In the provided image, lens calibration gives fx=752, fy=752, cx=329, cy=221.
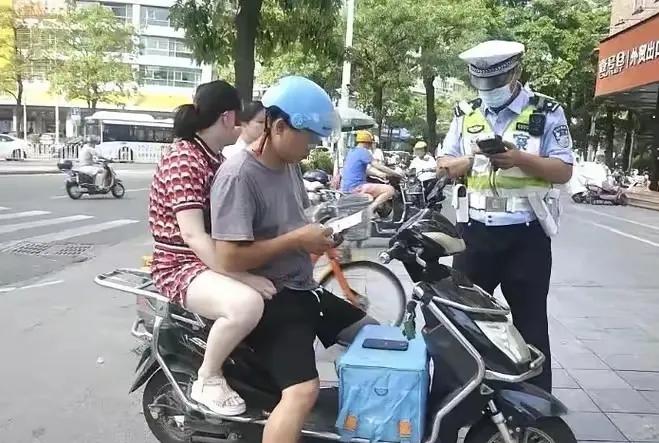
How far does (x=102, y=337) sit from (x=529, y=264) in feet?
11.4

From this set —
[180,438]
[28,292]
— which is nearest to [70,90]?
[28,292]

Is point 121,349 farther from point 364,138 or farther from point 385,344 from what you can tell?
point 364,138

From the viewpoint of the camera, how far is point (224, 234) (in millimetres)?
2738

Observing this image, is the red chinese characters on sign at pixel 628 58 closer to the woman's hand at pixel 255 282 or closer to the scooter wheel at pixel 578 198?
the scooter wheel at pixel 578 198

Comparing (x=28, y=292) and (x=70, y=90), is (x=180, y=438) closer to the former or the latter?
(x=28, y=292)

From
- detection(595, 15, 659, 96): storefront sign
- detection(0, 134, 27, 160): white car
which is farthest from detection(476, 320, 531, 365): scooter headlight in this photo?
detection(0, 134, 27, 160): white car

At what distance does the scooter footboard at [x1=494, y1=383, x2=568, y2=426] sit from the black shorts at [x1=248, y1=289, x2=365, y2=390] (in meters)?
0.74

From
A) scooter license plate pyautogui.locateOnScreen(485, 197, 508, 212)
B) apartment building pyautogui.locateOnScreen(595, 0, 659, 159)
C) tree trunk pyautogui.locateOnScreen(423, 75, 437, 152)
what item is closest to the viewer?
scooter license plate pyautogui.locateOnScreen(485, 197, 508, 212)

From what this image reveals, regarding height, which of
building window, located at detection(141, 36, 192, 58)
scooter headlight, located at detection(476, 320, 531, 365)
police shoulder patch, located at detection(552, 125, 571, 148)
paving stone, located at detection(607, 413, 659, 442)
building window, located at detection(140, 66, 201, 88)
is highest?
building window, located at detection(141, 36, 192, 58)

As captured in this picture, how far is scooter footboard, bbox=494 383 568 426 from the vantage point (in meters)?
2.86

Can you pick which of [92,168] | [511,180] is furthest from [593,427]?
[92,168]

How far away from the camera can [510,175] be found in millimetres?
3305

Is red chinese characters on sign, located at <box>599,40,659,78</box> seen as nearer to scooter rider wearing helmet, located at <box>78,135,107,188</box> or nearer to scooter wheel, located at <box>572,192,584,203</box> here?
scooter wheel, located at <box>572,192,584,203</box>

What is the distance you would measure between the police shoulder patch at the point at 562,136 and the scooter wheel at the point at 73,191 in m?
15.1
